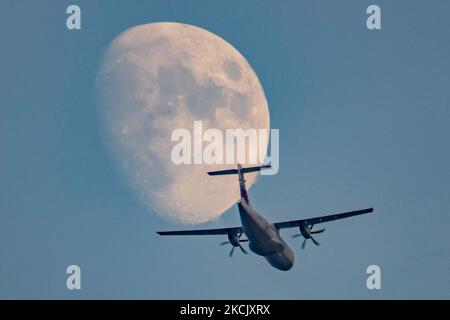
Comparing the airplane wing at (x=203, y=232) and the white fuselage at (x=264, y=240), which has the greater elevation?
the airplane wing at (x=203, y=232)

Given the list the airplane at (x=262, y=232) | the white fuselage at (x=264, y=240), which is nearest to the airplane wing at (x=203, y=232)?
the airplane at (x=262, y=232)

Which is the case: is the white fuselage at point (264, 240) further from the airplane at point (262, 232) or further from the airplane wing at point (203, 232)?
the airplane wing at point (203, 232)

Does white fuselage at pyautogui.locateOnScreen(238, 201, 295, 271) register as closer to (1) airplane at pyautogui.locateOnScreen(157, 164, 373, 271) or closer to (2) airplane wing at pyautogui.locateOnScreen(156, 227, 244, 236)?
(1) airplane at pyautogui.locateOnScreen(157, 164, 373, 271)

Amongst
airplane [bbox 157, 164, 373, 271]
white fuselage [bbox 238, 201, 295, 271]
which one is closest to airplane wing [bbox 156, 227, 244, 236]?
airplane [bbox 157, 164, 373, 271]

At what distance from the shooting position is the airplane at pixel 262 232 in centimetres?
6819

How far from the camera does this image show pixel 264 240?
2783 inches

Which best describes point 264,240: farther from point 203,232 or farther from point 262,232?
point 203,232

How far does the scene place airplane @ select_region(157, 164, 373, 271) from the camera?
68188 millimetres

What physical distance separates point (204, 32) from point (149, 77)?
346 inches

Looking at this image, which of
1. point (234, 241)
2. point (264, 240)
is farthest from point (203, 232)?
point (264, 240)

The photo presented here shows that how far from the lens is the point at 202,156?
3009 inches
